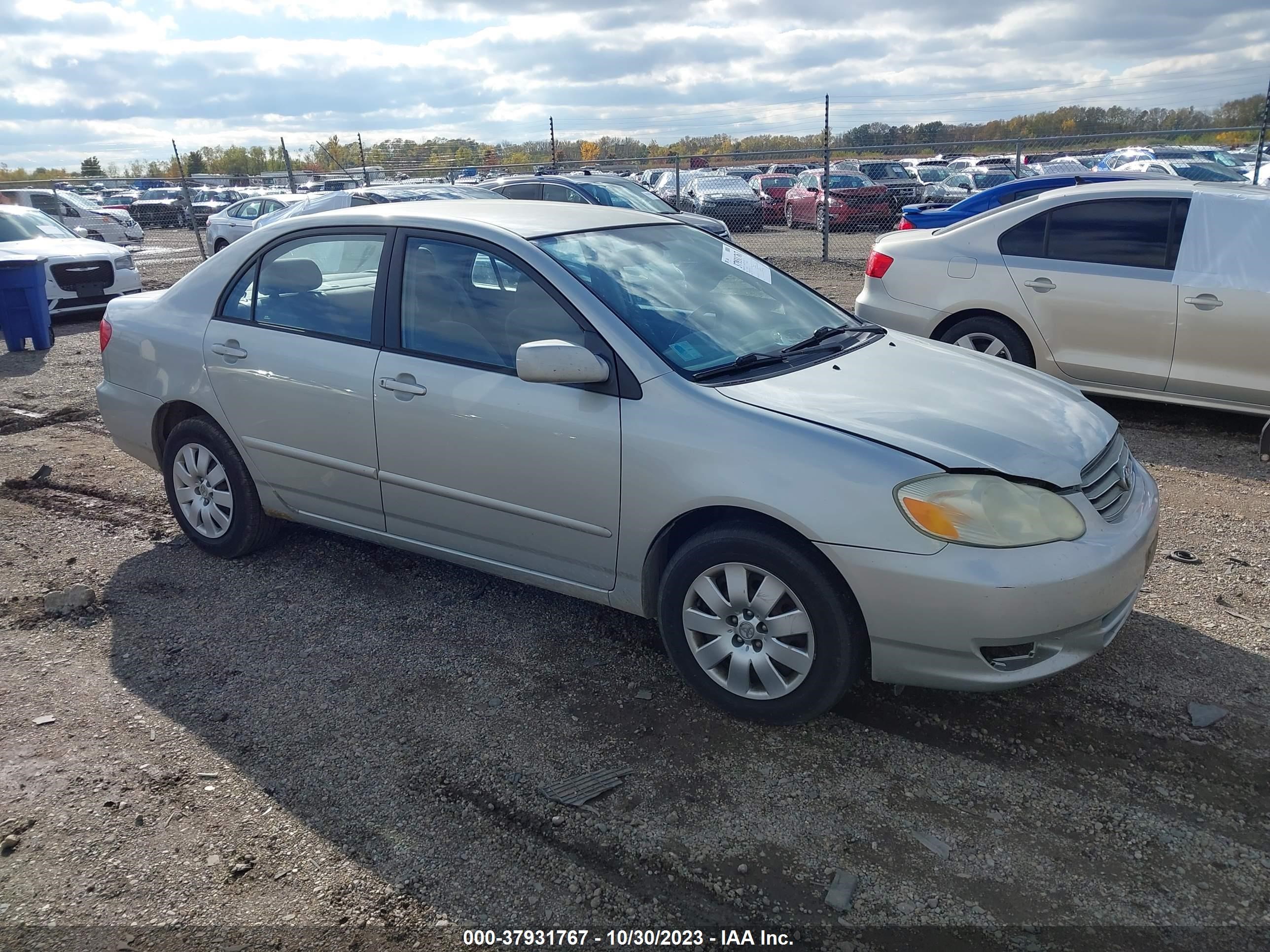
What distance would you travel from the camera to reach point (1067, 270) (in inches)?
260

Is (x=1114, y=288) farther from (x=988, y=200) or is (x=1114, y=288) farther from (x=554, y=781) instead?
(x=554, y=781)

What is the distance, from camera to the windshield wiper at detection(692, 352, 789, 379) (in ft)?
11.3

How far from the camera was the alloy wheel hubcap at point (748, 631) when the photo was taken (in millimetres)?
3164

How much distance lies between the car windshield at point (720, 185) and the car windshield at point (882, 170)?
3.03m

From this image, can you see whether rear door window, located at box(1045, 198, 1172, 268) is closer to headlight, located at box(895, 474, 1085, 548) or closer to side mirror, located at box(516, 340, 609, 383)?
headlight, located at box(895, 474, 1085, 548)

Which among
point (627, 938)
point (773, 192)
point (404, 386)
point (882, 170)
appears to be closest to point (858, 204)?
point (882, 170)

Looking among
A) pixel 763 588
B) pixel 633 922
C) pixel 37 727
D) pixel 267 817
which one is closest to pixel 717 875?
pixel 633 922

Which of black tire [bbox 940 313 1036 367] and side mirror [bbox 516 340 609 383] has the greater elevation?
side mirror [bbox 516 340 609 383]

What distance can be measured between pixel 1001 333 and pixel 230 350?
5.05 meters

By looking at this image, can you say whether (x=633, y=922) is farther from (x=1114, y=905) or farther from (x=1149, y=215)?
(x=1149, y=215)

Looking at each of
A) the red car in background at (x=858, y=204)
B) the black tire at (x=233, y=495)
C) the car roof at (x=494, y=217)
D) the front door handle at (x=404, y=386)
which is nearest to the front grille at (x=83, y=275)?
the black tire at (x=233, y=495)

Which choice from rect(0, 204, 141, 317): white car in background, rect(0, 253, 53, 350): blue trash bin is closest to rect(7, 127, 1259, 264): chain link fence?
rect(0, 204, 141, 317): white car in background

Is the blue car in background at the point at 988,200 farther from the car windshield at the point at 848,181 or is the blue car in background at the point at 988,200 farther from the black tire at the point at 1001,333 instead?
the car windshield at the point at 848,181

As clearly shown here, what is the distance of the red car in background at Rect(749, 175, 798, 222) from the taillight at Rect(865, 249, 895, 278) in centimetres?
1783
